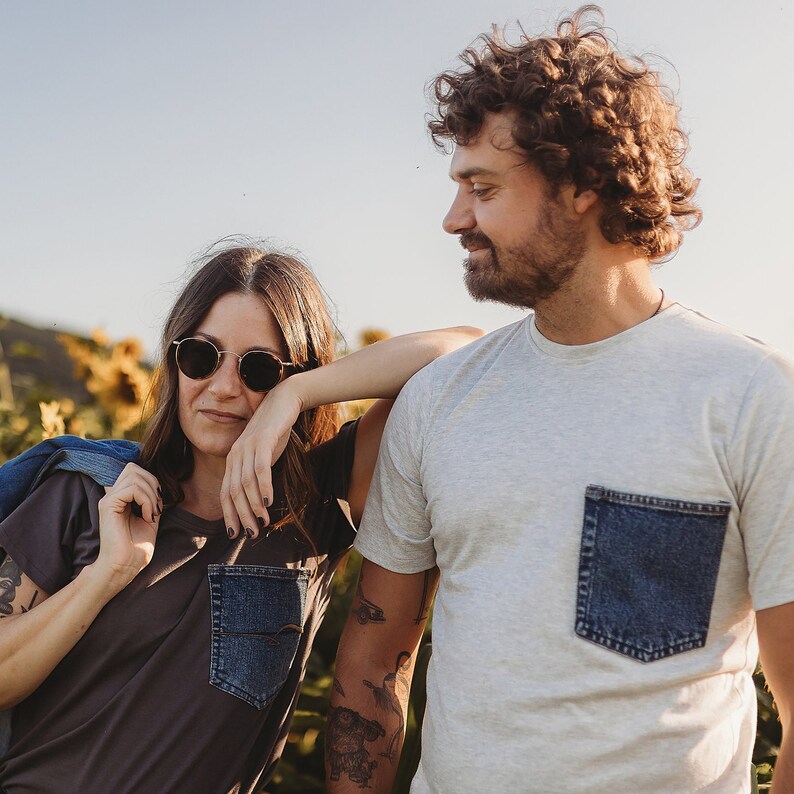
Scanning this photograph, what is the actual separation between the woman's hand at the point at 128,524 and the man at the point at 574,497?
2.02 feet

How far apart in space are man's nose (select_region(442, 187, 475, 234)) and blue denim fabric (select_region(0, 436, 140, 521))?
1.18 m

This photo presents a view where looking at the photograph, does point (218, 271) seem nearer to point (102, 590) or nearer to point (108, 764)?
point (102, 590)

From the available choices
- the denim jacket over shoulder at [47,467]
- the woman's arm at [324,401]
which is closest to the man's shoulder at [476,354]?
the woman's arm at [324,401]

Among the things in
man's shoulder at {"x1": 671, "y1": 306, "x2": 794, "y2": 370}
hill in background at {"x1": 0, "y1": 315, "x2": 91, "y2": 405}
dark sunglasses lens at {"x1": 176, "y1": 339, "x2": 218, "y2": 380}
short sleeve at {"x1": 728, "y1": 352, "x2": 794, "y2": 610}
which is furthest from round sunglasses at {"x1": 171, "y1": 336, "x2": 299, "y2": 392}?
hill in background at {"x1": 0, "y1": 315, "x2": 91, "y2": 405}

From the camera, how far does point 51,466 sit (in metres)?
2.51

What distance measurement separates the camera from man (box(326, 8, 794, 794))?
2012 millimetres

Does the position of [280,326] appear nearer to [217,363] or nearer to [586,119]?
[217,363]

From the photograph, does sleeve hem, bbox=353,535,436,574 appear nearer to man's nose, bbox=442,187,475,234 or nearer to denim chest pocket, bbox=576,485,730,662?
denim chest pocket, bbox=576,485,730,662

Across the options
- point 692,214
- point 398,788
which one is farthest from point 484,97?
point 398,788

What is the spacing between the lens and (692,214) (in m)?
2.77

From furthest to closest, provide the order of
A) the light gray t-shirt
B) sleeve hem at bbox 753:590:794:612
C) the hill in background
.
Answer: the hill in background
the light gray t-shirt
sleeve hem at bbox 753:590:794:612

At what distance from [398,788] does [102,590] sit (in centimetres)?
132

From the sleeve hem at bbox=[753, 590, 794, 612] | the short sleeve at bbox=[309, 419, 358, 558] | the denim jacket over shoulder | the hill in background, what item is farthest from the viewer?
the hill in background

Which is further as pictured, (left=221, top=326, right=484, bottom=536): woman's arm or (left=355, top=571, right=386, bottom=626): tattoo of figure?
(left=355, top=571, right=386, bottom=626): tattoo of figure
